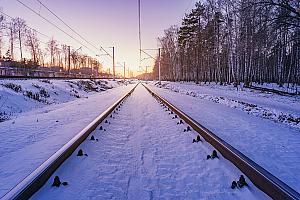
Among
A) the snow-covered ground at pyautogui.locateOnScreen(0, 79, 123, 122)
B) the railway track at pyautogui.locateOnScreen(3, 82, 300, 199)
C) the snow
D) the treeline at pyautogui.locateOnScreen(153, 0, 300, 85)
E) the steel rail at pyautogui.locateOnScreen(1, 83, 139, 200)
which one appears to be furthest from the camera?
the treeline at pyautogui.locateOnScreen(153, 0, 300, 85)

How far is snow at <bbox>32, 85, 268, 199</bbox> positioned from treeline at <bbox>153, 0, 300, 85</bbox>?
45.4ft

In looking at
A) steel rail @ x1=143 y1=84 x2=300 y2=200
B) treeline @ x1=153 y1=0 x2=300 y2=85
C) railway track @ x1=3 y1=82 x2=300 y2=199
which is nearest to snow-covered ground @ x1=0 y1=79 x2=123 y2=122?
railway track @ x1=3 y1=82 x2=300 y2=199

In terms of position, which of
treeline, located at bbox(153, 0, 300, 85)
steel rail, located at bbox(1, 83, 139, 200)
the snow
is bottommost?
the snow

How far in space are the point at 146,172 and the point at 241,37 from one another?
24.3 m

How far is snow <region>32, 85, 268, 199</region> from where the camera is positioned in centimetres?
282

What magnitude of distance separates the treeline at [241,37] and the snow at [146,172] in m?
13.8

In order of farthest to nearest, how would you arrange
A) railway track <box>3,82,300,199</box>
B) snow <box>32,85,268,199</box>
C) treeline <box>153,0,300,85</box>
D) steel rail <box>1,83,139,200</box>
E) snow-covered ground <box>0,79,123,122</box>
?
treeline <box>153,0,300,85</box> → snow-covered ground <box>0,79,123,122</box> → snow <box>32,85,268,199</box> → railway track <box>3,82,300,199</box> → steel rail <box>1,83,139,200</box>

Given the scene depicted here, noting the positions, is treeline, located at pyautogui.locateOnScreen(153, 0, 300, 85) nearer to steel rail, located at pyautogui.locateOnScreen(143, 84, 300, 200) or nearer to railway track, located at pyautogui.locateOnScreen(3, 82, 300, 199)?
railway track, located at pyautogui.locateOnScreen(3, 82, 300, 199)

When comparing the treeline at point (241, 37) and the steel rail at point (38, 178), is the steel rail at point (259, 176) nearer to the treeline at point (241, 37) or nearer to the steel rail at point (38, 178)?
the steel rail at point (38, 178)

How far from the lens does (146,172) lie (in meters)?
Answer: 3.49

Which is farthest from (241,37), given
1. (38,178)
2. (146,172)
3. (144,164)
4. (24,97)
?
(38,178)

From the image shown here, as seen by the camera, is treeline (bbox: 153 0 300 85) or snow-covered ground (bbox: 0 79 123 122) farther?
treeline (bbox: 153 0 300 85)

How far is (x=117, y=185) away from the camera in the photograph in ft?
10.1

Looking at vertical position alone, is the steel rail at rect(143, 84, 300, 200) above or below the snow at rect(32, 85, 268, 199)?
above
